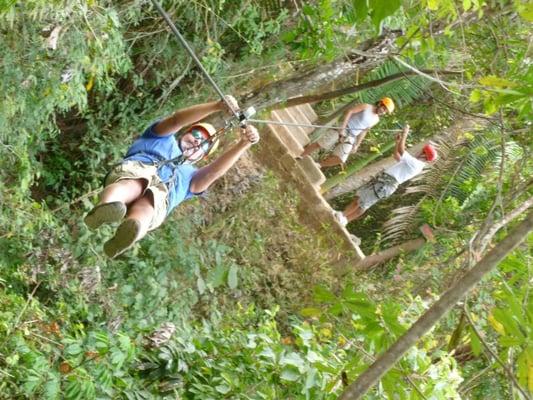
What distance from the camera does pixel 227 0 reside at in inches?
215

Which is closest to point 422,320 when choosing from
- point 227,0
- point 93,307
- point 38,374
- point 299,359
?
point 299,359

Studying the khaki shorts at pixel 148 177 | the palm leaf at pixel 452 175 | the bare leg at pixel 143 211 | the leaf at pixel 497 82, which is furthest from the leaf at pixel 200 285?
the leaf at pixel 497 82

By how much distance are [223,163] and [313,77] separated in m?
2.06

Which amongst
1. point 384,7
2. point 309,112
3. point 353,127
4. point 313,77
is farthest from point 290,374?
point 309,112

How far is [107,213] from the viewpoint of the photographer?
327cm

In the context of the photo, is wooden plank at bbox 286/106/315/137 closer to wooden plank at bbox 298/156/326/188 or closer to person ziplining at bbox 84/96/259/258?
wooden plank at bbox 298/156/326/188

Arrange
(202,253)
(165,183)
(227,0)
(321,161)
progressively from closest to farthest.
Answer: (165,183)
(227,0)
(202,253)
(321,161)

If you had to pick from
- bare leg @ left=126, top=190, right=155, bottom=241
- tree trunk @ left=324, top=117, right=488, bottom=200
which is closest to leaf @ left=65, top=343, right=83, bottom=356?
bare leg @ left=126, top=190, right=155, bottom=241

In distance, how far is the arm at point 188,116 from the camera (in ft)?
12.1

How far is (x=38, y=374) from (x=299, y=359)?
1303 mm

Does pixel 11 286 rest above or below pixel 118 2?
below

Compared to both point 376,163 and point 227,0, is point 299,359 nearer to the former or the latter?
point 227,0

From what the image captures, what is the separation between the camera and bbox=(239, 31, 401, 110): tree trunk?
5.21m

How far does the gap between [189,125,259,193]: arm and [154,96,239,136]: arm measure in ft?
0.59
